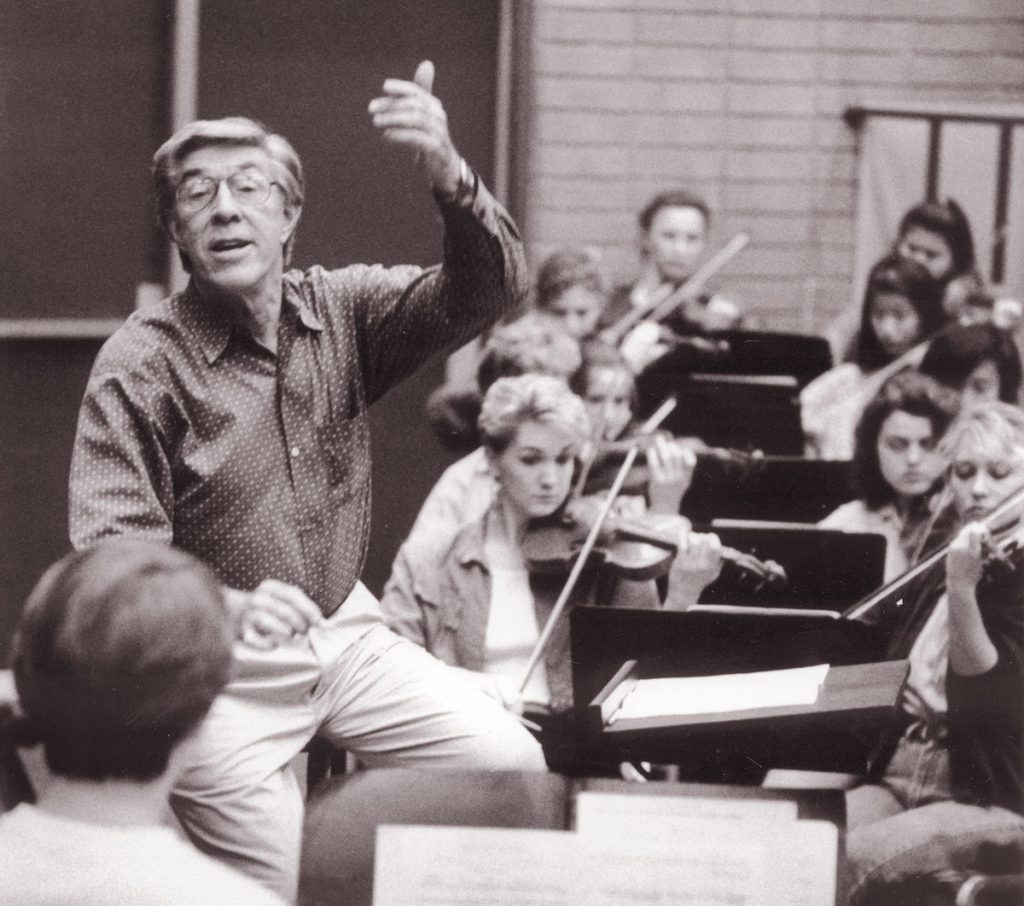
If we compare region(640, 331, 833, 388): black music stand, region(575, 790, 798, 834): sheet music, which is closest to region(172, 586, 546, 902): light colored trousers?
region(575, 790, 798, 834): sheet music

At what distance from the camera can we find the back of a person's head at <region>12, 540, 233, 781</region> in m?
1.18

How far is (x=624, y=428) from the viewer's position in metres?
3.62

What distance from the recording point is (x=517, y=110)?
4332mm

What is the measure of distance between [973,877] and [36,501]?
7.85ft

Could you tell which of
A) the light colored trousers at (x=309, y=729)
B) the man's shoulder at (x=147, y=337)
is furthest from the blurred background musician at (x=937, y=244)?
the man's shoulder at (x=147, y=337)

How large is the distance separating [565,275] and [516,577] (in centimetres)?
146

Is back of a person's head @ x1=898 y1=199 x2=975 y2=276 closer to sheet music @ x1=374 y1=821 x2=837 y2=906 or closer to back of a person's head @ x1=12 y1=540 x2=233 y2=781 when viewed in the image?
Answer: sheet music @ x1=374 y1=821 x2=837 y2=906

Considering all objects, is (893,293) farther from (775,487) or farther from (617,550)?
(617,550)

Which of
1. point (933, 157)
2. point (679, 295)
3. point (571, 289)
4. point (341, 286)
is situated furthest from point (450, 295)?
point (933, 157)

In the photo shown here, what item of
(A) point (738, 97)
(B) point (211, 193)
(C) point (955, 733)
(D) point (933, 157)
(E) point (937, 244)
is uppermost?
(A) point (738, 97)

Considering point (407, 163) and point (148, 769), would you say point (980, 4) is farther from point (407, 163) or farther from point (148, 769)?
point (148, 769)

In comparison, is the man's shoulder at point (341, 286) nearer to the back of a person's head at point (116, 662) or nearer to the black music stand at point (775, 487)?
the back of a person's head at point (116, 662)

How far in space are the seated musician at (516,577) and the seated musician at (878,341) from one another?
1410mm

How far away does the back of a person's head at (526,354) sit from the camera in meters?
3.37
